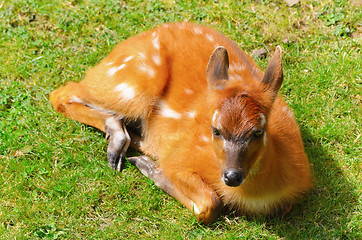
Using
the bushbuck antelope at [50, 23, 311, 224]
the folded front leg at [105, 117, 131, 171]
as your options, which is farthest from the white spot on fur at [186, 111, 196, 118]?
the folded front leg at [105, 117, 131, 171]

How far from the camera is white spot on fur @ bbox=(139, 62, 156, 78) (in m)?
5.44

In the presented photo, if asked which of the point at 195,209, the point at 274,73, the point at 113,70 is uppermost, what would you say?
the point at 274,73

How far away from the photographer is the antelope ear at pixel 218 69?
4465 millimetres

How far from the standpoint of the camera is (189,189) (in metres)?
5.02

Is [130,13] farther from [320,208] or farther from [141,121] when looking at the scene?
[320,208]

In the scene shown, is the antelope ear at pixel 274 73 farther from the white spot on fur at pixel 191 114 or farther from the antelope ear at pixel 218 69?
the white spot on fur at pixel 191 114

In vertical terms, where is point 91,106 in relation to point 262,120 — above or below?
below

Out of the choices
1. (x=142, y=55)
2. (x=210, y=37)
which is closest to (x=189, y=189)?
(x=142, y=55)

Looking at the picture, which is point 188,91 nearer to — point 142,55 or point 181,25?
point 142,55

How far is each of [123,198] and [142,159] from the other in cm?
46

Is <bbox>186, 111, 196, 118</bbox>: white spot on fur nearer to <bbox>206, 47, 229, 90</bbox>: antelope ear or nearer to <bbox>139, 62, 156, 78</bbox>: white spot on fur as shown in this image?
<bbox>139, 62, 156, 78</bbox>: white spot on fur

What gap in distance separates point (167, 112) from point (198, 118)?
430 millimetres

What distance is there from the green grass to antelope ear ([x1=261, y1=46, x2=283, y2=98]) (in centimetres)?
126

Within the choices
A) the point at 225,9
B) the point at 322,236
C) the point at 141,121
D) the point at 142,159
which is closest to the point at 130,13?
the point at 225,9
